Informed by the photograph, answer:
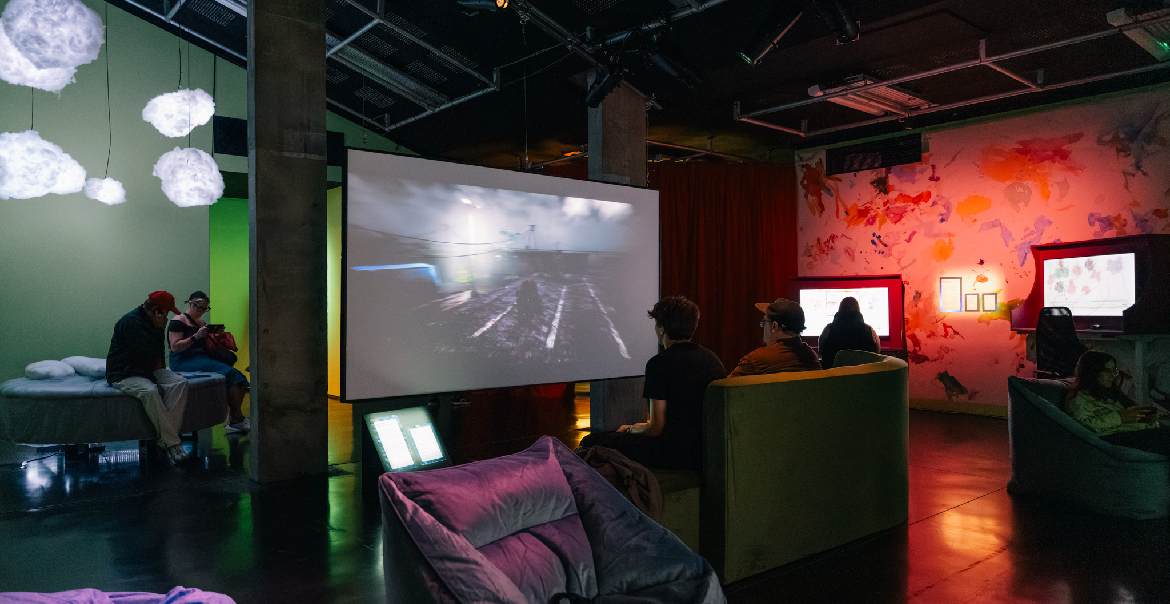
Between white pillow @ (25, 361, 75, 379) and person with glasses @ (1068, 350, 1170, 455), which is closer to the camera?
person with glasses @ (1068, 350, 1170, 455)

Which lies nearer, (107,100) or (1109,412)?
(1109,412)

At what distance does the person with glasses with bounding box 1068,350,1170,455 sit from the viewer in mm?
3967

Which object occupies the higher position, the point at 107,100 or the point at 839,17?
the point at 107,100

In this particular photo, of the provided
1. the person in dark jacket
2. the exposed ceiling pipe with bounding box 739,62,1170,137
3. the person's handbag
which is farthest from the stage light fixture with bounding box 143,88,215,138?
the person in dark jacket

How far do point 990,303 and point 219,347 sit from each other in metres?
7.49

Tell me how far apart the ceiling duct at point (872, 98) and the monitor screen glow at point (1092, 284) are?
6.44 feet

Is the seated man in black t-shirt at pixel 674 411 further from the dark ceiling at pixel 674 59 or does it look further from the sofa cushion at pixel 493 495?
the dark ceiling at pixel 674 59

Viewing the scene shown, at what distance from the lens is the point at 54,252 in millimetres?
6840

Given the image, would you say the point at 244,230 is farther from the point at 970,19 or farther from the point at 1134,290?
the point at 1134,290

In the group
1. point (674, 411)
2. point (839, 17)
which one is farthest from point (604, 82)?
point (674, 411)

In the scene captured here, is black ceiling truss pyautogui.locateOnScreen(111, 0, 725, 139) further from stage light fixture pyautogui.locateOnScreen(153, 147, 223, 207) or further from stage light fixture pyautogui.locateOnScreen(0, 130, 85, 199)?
stage light fixture pyautogui.locateOnScreen(0, 130, 85, 199)

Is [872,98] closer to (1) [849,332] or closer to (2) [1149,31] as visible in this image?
(2) [1149,31]

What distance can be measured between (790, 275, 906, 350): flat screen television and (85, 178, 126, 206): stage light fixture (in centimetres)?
694

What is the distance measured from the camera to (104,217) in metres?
7.10
